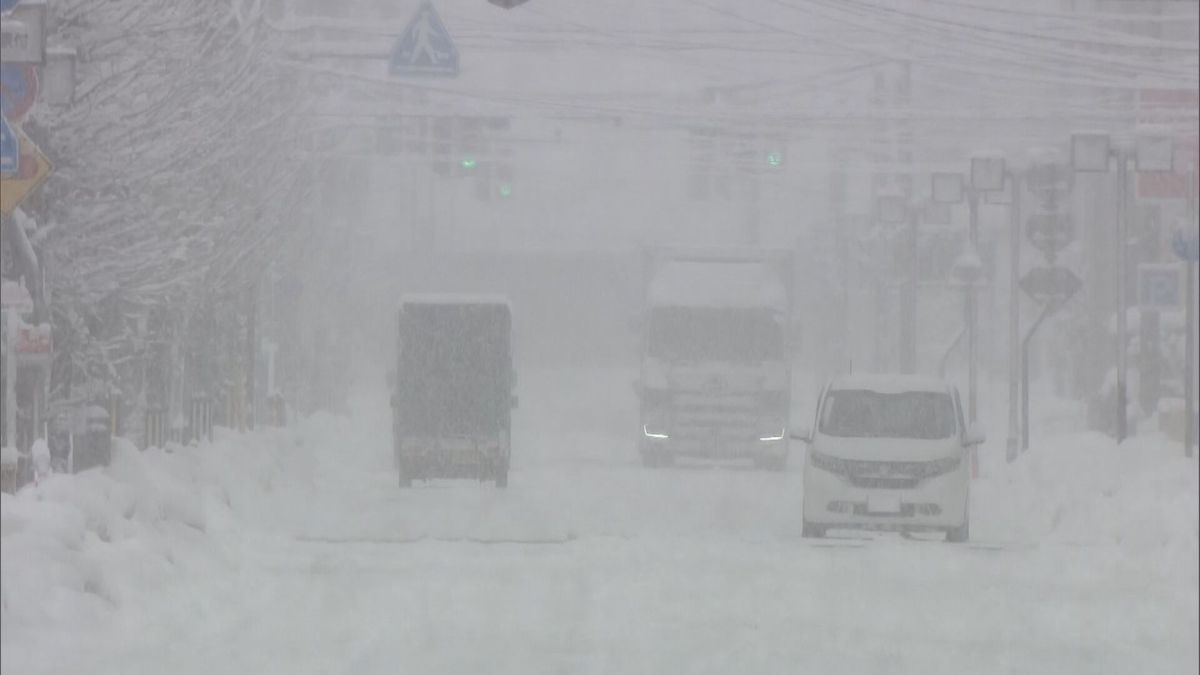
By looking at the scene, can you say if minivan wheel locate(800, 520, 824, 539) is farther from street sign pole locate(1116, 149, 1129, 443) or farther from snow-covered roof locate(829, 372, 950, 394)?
street sign pole locate(1116, 149, 1129, 443)

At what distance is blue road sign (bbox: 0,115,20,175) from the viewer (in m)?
14.2

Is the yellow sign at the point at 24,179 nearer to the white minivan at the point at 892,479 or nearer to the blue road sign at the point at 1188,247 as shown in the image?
the white minivan at the point at 892,479

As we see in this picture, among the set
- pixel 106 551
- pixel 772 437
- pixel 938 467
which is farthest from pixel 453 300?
pixel 106 551

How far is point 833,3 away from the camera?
2933 cm

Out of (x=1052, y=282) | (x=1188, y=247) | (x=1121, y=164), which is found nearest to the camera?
(x=1188, y=247)

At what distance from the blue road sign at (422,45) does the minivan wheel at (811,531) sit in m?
6.86

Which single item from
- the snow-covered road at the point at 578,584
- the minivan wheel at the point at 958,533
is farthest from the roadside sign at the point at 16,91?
the minivan wheel at the point at 958,533

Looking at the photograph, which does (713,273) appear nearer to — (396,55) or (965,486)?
(396,55)

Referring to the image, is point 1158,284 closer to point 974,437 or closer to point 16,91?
point 974,437

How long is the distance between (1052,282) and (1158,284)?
14.5 feet

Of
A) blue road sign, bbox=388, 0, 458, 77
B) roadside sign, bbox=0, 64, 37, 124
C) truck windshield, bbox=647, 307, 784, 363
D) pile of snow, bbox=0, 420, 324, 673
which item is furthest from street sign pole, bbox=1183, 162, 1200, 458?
roadside sign, bbox=0, 64, 37, 124

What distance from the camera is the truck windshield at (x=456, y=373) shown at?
3139cm

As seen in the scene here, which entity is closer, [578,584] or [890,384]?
[578,584]

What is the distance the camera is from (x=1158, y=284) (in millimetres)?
26844
